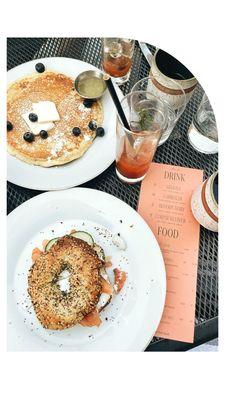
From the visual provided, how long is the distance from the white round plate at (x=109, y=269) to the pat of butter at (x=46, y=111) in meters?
0.30

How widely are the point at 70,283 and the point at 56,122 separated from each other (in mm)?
586

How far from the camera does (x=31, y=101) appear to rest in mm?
1454

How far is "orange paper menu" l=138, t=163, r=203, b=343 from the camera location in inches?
46.6

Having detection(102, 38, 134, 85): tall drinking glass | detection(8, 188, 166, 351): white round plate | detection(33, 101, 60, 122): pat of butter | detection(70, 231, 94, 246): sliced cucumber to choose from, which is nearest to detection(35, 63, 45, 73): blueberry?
detection(33, 101, 60, 122): pat of butter

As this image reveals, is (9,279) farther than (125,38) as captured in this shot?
No

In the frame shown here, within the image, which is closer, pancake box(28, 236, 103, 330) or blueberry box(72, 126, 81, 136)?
pancake box(28, 236, 103, 330)

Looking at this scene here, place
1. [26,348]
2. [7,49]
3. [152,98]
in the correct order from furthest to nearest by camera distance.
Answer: [7,49] → [152,98] → [26,348]

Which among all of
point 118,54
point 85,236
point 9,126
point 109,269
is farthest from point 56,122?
point 109,269

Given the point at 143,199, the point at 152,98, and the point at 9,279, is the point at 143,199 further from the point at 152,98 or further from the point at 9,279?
the point at 9,279

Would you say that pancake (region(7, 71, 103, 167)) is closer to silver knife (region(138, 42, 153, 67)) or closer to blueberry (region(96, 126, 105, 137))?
Answer: blueberry (region(96, 126, 105, 137))

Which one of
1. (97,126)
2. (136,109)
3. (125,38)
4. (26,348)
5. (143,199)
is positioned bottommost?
(26,348)

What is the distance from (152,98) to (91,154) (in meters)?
0.27

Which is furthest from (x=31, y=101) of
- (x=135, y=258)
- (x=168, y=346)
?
(x=168, y=346)

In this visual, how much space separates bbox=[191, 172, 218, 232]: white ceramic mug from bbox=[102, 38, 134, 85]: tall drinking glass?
53 cm
